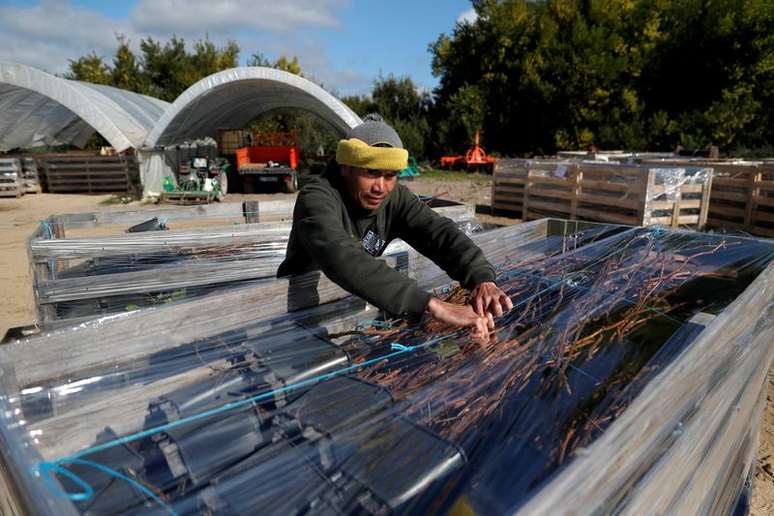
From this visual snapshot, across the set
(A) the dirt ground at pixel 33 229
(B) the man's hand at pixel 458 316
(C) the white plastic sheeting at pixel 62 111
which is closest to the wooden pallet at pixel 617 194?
(A) the dirt ground at pixel 33 229

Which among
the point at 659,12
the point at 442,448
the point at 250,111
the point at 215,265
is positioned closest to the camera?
the point at 442,448

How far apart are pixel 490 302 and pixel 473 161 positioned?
17563mm

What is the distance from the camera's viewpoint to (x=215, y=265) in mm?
3094

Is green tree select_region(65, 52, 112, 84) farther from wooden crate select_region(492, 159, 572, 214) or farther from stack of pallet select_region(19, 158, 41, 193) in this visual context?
wooden crate select_region(492, 159, 572, 214)

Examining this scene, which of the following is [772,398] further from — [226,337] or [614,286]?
[226,337]

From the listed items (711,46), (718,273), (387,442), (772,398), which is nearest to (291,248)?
(387,442)

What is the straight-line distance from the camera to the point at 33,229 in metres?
9.66

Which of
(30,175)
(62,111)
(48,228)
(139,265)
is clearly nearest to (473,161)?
(30,175)

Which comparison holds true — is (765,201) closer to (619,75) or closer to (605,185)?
(605,185)

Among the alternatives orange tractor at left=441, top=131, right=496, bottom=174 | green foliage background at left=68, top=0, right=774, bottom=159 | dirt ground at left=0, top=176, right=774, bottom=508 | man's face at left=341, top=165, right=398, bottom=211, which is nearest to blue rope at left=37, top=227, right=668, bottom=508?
man's face at left=341, top=165, right=398, bottom=211

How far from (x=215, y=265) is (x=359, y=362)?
1.90 m

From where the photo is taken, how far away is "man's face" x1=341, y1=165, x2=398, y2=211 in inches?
72.4

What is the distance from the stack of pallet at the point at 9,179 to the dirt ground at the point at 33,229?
25 cm

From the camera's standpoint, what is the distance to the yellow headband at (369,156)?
174cm
